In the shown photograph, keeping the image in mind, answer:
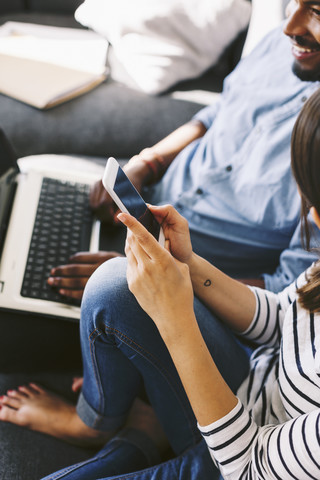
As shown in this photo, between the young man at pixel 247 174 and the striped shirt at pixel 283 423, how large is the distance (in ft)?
0.70

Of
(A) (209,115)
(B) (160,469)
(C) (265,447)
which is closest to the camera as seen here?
(C) (265,447)

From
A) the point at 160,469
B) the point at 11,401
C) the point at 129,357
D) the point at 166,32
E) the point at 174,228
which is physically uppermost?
the point at 166,32

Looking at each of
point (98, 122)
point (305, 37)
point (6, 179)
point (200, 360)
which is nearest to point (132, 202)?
point (200, 360)

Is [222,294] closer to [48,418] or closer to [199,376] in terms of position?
[199,376]

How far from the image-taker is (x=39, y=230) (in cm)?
97

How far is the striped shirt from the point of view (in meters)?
0.57

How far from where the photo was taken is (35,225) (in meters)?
0.98

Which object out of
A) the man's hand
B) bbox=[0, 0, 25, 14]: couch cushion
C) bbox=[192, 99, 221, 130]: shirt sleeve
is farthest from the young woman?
bbox=[0, 0, 25, 14]: couch cushion

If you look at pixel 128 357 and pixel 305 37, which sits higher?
pixel 305 37

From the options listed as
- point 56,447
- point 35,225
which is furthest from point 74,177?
point 56,447

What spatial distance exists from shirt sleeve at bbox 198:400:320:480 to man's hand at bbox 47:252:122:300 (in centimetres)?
39

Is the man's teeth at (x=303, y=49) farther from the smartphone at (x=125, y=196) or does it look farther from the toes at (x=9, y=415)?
the toes at (x=9, y=415)

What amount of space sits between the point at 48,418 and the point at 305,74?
919 mm

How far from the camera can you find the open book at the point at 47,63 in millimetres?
1308
